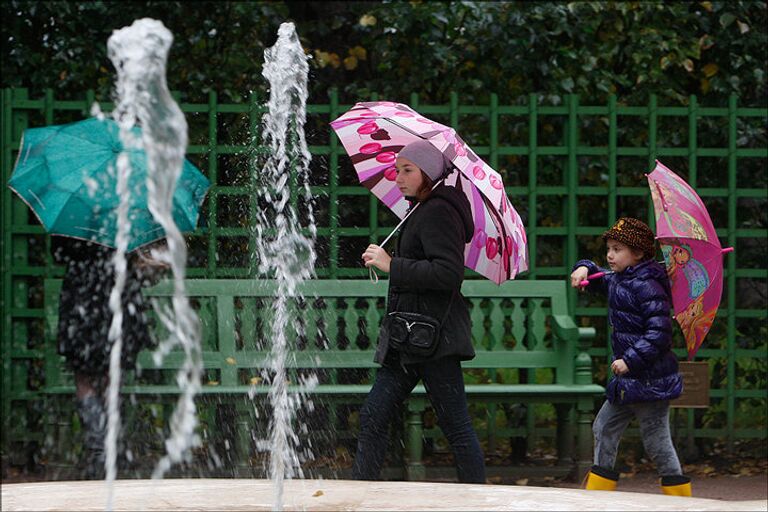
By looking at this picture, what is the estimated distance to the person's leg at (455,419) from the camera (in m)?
4.65

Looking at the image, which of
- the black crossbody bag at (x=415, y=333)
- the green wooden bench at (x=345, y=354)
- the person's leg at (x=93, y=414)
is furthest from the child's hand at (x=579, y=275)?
the person's leg at (x=93, y=414)

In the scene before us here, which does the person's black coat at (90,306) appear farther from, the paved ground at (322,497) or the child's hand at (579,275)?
the paved ground at (322,497)

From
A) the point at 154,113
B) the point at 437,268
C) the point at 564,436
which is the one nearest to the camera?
the point at 154,113

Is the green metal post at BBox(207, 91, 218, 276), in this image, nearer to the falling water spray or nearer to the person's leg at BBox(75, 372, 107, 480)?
the person's leg at BBox(75, 372, 107, 480)

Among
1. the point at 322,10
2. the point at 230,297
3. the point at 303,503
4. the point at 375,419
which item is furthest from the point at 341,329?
the point at 303,503

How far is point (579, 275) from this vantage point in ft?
16.5

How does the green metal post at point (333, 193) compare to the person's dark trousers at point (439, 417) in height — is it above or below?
above

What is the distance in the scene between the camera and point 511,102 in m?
7.93

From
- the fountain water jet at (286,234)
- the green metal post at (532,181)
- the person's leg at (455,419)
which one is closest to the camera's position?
the person's leg at (455,419)

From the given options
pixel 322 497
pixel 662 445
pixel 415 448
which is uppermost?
pixel 322 497

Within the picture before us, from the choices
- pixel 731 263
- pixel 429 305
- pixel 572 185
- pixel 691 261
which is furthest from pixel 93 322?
pixel 731 263

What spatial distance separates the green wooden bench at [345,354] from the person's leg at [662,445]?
140 cm

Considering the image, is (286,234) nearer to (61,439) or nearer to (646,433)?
(61,439)

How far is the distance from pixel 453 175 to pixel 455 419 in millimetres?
937
